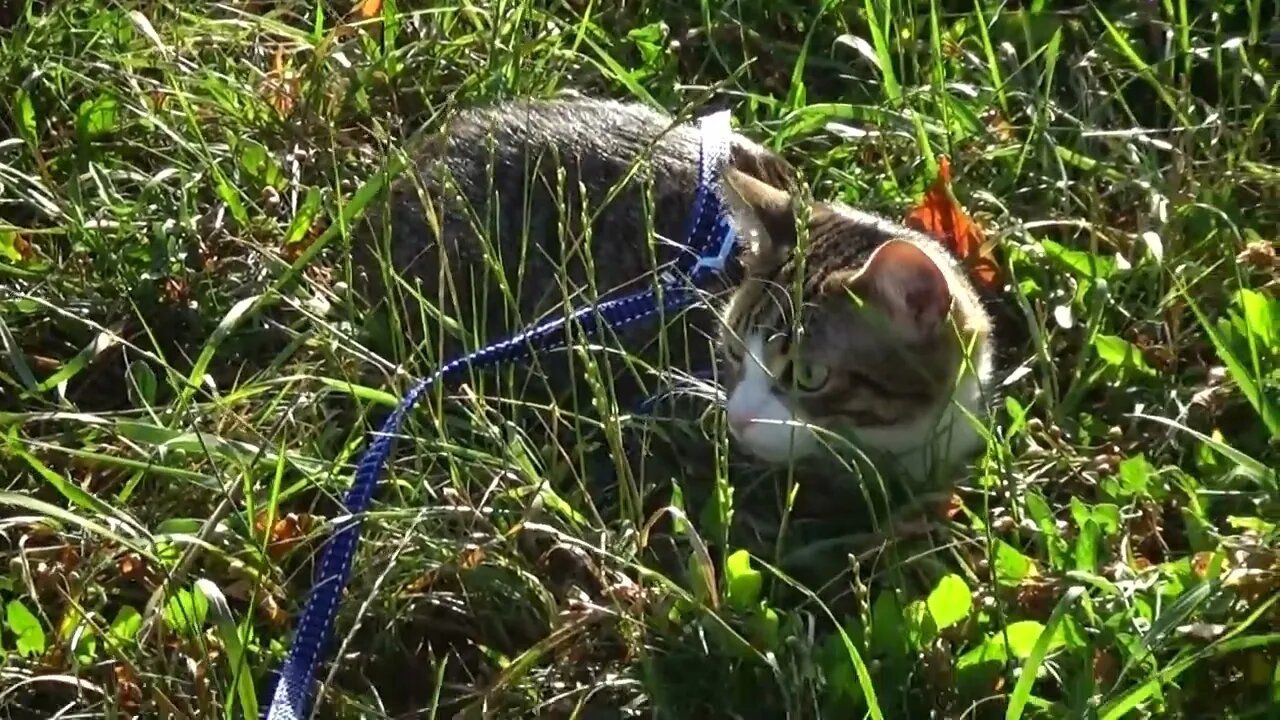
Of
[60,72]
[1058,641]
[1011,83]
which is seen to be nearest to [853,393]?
[1058,641]

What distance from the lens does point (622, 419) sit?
1.84 m

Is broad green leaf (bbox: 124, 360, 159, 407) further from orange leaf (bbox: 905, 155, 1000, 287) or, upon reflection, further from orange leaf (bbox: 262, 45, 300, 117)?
orange leaf (bbox: 905, 155, 1000, 287)

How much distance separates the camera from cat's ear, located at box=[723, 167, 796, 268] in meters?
1.97

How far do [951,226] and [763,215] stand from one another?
1.23ft

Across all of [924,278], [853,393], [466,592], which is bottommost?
[466,592]

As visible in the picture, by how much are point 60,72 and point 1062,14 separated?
5.17 ft

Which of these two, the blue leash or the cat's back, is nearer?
the blue leash

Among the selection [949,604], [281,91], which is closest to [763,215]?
[949,604]

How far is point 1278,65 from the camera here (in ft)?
8.05

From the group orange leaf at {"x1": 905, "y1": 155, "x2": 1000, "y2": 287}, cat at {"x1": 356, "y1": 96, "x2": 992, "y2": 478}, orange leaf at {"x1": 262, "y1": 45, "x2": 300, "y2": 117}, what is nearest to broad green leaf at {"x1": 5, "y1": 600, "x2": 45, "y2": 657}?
cat at {"x1": 356, "y1": 96, "x2": 992, "y2": 478}

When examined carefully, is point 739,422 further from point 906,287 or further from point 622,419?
point 906,287

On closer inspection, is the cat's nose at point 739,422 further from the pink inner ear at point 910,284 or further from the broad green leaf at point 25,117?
the broad green leaf at point 25,117

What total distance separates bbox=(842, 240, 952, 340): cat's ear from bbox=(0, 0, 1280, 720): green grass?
17 cm

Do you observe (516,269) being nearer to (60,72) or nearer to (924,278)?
(924,278)
